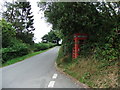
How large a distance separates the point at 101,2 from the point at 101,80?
169 inches

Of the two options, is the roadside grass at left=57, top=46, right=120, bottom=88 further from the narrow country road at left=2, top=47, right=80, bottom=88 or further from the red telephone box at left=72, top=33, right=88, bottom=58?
the red telephone box at left=72, top=33, right=88, bottom=58

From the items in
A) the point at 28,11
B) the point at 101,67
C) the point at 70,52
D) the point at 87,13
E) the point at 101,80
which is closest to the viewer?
the point at 101,80

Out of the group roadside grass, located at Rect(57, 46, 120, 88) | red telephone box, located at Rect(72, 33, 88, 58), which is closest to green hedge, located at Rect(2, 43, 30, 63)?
red telephone box, located at Rect(72, 33, 88, 58)

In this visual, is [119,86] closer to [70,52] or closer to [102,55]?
[102,55]

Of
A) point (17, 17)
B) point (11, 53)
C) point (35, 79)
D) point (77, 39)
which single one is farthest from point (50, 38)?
point (35, 79)

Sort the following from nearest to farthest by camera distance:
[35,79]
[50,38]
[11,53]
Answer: [35,79] → [11,53] → [50,38]

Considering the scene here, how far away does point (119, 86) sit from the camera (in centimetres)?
292

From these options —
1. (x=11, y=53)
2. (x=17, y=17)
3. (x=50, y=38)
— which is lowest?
(x=11, y=53)

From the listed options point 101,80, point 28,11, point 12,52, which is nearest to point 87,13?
point 101,80

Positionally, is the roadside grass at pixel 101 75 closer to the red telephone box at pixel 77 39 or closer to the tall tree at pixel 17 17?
the red telephone box at pixel 77 39

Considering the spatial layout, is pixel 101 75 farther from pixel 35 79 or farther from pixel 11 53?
pixel 11 53

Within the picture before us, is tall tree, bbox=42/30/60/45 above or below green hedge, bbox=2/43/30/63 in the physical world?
above

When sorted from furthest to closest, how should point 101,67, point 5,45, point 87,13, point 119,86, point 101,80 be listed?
point 5,45
point 87,13
point 101,67
point 101,80
point 119,86

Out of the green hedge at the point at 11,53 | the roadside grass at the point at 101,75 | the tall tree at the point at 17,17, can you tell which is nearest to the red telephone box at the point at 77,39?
the roadside grass at the point at 101,75
